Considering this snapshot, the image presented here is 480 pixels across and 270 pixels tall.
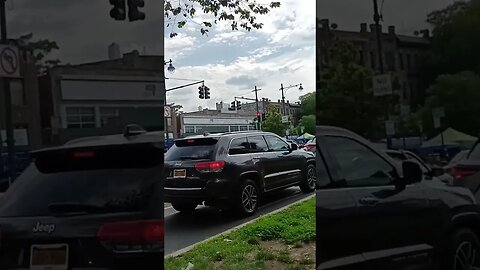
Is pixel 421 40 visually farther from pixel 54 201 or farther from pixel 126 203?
pixel 54 201

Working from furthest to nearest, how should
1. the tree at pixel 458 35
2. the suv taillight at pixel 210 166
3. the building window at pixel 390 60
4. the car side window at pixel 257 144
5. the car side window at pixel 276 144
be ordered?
the car side window at pixel 276 144
the car side window at pixel 257 144
the suv taillight at pixel 210 166
the building window at pixel 390 60
the tree at pixel 458 35

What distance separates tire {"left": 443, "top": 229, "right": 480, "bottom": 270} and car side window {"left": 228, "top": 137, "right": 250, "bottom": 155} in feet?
15.2

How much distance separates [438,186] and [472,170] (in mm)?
254

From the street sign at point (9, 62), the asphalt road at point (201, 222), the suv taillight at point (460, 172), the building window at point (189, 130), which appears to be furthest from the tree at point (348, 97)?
the building window at point (189, 130)

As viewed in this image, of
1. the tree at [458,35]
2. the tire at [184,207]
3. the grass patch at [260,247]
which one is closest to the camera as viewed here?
the tree at [458,35]

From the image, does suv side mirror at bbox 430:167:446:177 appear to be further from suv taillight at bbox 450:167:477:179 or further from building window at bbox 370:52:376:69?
building window at bbox 370:52:376:69

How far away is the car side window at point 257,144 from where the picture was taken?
8.07 metres

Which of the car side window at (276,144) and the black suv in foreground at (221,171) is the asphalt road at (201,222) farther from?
the car side window at (276,144)

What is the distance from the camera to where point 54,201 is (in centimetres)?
311

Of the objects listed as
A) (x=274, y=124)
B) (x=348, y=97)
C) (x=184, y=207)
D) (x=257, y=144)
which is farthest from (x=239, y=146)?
(x=348, y=97)

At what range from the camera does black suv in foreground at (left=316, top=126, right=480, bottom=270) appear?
3.40 m

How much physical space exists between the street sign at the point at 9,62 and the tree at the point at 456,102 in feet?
8.99

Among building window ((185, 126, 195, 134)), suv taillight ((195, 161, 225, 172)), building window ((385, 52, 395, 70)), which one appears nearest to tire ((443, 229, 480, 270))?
building window ((385, 52, 395, 70))

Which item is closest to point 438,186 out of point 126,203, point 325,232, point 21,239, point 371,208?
point 371,208
